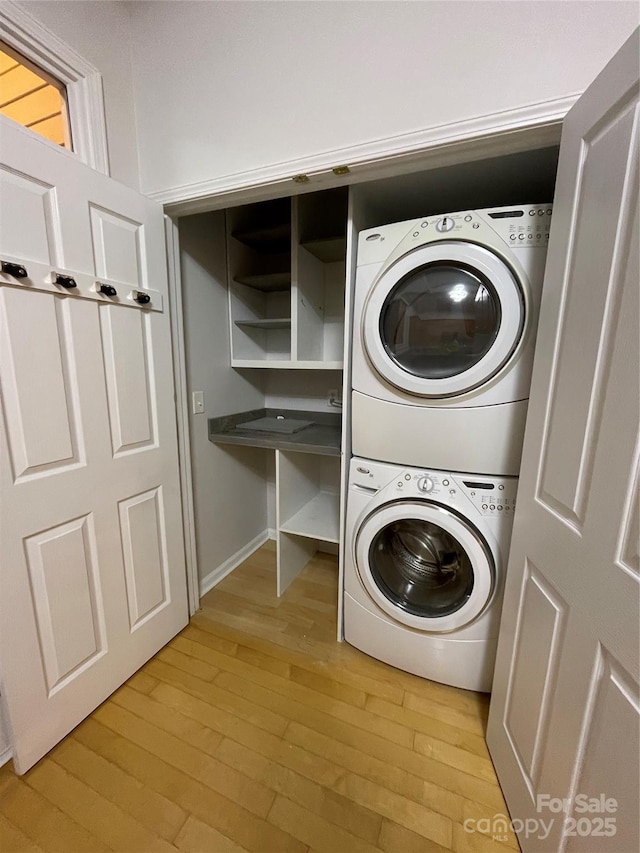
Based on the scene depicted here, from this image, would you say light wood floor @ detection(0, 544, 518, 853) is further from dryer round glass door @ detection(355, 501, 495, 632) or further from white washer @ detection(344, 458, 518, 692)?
dryer round glass door @ detection(355, 501, 495, 632)

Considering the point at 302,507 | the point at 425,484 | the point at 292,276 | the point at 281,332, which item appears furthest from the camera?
the point at 281,332

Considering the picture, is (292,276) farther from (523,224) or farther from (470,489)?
(470,489)

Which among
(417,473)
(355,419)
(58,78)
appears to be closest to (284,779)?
(417,473)

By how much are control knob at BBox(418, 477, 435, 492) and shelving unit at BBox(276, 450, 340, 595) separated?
24.2 inches

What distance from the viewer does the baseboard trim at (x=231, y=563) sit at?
6.52ft

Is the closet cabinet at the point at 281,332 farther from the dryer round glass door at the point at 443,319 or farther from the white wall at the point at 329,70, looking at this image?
the white wall at the point at 329,70

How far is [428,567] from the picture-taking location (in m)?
1.41

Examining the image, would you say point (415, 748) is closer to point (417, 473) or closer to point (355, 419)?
point (417, 473)

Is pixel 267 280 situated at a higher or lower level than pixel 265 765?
higher

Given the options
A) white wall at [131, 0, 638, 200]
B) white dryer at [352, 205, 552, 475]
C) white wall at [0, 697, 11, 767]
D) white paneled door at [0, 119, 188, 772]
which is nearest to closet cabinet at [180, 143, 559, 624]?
white dryer at [352, 205, 552, 475]

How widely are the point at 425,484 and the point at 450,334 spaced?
0.55 meters

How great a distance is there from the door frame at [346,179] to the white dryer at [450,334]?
0.52 ft

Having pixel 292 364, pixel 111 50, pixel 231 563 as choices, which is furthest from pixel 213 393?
pixel 111 50

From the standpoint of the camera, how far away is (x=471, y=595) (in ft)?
3.97
